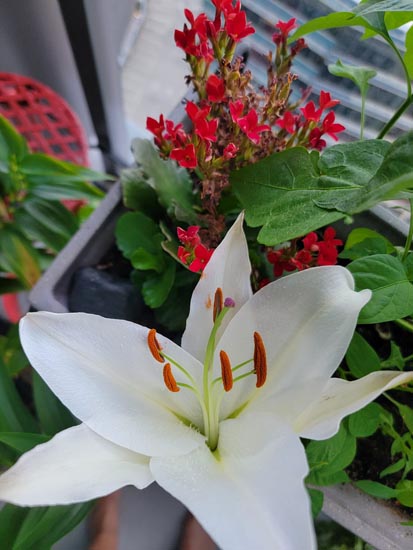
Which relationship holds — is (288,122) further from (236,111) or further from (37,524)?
(37,524)

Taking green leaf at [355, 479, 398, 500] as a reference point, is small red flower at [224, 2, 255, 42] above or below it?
above

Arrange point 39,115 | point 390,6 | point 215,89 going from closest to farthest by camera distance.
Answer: point 390,6 → point 215,89 → point 39,115

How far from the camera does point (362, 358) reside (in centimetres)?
43

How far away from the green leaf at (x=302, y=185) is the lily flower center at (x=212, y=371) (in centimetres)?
7

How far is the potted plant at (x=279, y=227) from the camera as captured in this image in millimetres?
374

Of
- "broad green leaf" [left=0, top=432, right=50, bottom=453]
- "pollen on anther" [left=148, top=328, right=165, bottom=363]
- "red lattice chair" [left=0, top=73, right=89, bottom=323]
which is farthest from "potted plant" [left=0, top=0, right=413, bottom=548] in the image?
"red lattice chair" [left=0, top=73, right=89, bottom=323]

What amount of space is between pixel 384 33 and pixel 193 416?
0.35 m

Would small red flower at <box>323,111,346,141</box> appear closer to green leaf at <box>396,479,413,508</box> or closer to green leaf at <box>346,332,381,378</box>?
green leaf at <box>346,332,381,378</box>

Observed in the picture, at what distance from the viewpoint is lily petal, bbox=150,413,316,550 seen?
12.5 inches

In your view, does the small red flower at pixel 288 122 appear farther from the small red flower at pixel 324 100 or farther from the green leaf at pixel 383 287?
the green leaf at pixel 383 287

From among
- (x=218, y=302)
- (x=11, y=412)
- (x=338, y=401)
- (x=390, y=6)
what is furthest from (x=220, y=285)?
(x=11, y=412)

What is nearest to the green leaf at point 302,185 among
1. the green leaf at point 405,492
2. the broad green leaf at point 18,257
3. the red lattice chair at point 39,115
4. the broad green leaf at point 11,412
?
the green leaf at point 405,492

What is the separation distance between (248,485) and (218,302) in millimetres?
129

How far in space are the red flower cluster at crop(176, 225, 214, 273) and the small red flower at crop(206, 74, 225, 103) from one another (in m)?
0.11
